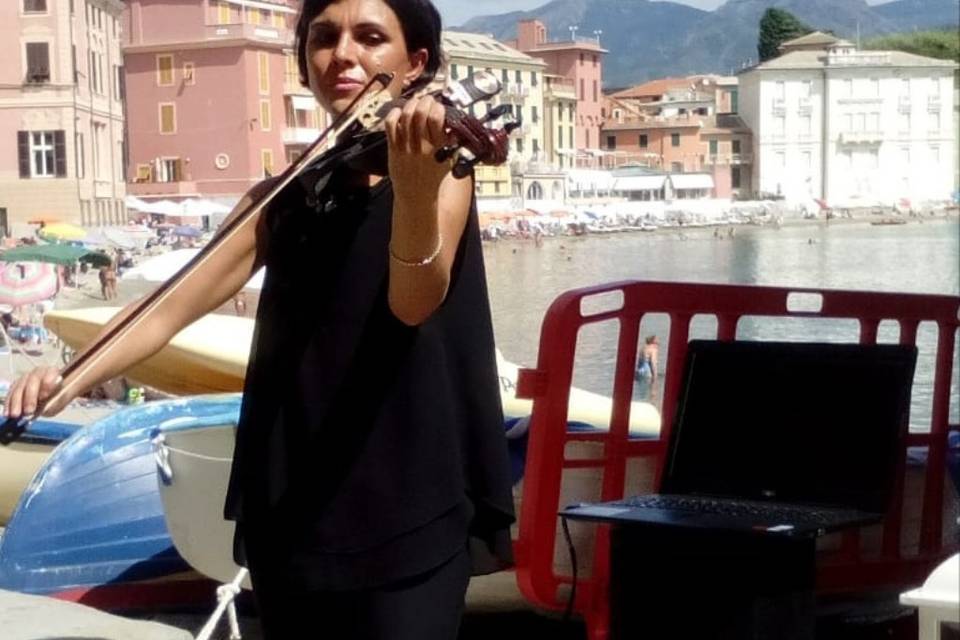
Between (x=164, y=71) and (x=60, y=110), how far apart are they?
0.42m

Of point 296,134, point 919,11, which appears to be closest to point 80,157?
point 296,134

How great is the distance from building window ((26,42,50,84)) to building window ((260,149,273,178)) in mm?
540

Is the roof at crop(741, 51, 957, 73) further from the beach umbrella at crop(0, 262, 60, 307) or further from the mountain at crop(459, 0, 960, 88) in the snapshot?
the beach umbrella at crop(0, 262, 60, 307)

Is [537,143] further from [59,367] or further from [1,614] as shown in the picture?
[59,367]

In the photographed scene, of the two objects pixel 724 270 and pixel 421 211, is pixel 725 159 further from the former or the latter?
pixel 421 211

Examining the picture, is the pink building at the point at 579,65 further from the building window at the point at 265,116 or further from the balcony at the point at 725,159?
the building window at the point at 265,116

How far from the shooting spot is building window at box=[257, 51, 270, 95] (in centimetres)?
380

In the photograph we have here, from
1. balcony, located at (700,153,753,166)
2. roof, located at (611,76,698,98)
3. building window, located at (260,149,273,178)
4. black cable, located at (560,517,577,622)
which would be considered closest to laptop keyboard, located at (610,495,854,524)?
black cable, located at (560,517,577,622)

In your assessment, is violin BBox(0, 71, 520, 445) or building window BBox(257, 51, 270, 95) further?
building window BBox(257, 51, 270, 95)

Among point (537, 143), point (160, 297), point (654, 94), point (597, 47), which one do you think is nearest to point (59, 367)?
point (160, 297)

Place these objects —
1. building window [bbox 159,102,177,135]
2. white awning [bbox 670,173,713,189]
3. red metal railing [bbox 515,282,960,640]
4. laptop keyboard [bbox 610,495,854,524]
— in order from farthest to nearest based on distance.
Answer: white awning [bbox 670,173,713,189]
building window [bbox 159,102,177,135]
red metal railing [bbox 515,282,960,640]
laptop keyboard [bbox 610,495,854,524]

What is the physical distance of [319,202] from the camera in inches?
56.2

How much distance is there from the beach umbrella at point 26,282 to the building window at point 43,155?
0.51 m

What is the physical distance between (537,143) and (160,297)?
11.2 ft
